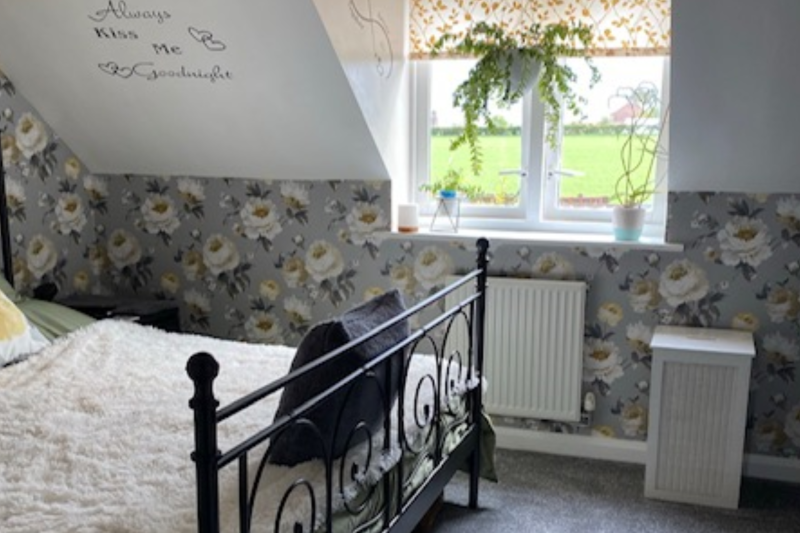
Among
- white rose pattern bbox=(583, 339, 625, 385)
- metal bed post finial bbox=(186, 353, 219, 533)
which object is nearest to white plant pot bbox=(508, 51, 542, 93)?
white rose pattern bbox=(583, 339, 625, 385)

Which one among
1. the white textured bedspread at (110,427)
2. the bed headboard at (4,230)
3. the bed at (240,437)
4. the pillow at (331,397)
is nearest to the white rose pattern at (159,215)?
the bed headboard at (4,230)

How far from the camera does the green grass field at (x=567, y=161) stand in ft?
11.0

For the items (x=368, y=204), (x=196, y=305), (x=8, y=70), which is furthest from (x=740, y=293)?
(x=8, y=70)

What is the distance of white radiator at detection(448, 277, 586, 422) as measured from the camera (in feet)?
10.7

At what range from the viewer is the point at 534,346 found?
331 centimetres

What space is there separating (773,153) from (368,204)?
1.70 m

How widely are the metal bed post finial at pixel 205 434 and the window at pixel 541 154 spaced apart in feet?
8.12

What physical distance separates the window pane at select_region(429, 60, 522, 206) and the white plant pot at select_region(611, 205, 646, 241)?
1.70 ft

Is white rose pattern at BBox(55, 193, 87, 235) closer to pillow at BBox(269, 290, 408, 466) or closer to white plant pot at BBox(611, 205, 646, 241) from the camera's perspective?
pillow at BBox(269, 290, 408, 466)

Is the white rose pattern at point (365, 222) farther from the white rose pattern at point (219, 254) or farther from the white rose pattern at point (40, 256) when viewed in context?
the white rose pattern at point (40, 256)

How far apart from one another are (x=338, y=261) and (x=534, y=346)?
3.31ft

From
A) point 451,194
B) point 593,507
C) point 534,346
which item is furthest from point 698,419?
point 451,194

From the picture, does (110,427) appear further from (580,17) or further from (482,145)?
(580,17)

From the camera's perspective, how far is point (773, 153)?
2854mm
